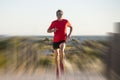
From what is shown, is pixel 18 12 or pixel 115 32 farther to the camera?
pixel 18 12

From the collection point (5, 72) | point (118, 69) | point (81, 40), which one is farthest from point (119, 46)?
point (81, 40)

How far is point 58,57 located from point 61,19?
28.6 inches

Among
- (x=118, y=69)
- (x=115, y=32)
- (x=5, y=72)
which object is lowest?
(x=5, y=72)

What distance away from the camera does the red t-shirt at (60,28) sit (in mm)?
7684

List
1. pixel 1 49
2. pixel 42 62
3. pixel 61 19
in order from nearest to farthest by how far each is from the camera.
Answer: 1. pixel 61 19
2. pixel 1 49
3. pixel 42 62

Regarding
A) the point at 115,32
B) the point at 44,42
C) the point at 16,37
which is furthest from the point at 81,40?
the point at 115,32

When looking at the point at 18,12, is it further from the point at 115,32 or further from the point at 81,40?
the point at 115,32

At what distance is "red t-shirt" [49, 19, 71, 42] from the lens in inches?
303

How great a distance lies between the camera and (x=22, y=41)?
8617mm

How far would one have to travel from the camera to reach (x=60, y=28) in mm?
7727

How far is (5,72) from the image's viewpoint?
26.9 ft

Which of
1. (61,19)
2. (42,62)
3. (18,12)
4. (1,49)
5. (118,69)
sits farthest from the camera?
(18,12)

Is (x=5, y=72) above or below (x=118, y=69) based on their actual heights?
below

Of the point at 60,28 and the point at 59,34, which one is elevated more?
the point at 60,28
